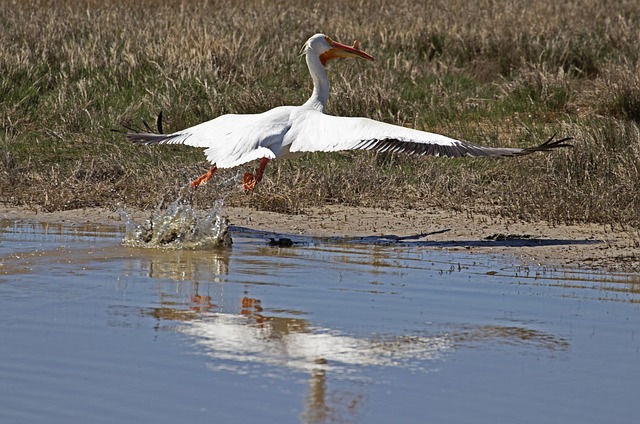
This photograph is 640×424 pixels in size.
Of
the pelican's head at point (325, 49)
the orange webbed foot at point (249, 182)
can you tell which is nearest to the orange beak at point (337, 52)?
the pelican's head at point (325, 49)

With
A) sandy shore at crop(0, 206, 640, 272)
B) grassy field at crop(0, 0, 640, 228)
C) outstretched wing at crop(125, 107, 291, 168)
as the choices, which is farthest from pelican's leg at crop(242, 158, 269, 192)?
grassy field at crop(0, 0, 640, 228)

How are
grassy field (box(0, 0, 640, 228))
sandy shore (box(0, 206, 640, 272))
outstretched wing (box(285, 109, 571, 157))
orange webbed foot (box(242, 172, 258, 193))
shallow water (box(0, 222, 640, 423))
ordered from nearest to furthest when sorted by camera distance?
shallow water (box(0, 222, 640, 423)), sandy shore (box(0, 206, 640, 272)), outstretched wing (box(285, 109, 571, 157)), orange webbed foot (box(242, 172, 258, 193)), grassy field (box(0, 0, 640, 228))

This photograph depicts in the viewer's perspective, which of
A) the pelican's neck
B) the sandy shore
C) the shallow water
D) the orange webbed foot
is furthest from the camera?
the pelican's neck

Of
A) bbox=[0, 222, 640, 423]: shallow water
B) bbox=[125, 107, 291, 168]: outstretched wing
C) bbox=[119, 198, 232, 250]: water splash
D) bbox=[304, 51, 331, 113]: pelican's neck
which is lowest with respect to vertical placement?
bbox=[0, 222, 640, 423]: shallow water

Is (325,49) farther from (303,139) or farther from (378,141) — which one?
(378,141)

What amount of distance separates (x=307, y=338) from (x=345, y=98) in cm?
631

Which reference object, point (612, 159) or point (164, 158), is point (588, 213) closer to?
point (612, 159)

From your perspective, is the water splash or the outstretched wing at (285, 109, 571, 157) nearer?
the water splash

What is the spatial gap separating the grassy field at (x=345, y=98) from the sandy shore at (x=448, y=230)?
16 centimetres

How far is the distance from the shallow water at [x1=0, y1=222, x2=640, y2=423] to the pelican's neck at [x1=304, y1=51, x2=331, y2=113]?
167 cm

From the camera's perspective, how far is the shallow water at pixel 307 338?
3854mm

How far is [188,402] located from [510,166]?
5542mm

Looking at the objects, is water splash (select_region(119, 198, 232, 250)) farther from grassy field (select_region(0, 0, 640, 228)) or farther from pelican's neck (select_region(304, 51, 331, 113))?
pelican's neck (select_region(304, 51, 331, 113))

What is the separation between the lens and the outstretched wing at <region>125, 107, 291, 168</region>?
731cm
